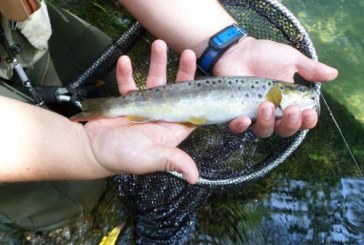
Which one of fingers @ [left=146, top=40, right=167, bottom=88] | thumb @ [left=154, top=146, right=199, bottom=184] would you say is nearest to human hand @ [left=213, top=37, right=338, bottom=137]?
fingers @ [left=146, top=40, right=167, bottom=88]

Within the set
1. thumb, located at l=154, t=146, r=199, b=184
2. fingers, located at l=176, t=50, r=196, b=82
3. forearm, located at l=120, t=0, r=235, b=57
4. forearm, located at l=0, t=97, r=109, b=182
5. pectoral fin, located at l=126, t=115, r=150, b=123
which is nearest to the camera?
thumb, located at l=154, t=146, r=199, b=184

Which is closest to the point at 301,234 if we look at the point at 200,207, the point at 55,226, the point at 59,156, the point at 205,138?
the point at 200,207

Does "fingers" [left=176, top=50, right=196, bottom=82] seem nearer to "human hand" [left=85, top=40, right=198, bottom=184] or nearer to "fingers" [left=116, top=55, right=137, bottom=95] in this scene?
"human hand" [left=85, top=40, right=198, bottom=184]

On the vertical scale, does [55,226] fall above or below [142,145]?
below

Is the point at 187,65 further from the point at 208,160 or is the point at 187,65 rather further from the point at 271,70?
the point at 208,160

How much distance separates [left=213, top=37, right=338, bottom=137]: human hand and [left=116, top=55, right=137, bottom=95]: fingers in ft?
1.36

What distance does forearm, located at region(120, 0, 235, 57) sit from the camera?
2340mm

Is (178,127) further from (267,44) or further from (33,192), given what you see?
(33,192)

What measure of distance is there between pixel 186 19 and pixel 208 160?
0.69 m

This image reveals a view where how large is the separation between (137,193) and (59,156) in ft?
2.44

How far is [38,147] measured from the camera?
1.77 m

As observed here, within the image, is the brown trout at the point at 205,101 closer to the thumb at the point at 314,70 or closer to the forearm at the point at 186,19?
the thumb at the point at 314,70

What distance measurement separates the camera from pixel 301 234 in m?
2.66

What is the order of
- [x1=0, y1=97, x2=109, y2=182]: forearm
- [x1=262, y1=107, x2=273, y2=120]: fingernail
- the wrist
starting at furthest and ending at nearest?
the wrist
[x1=262, y1=107, x2=273, y2=120]: fingernail
[x1=0, y1=97, x2=109, y2=182]: forearm
